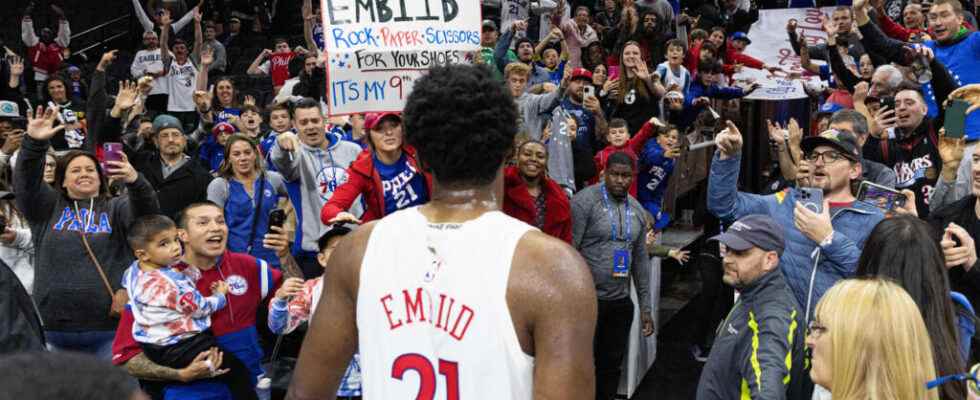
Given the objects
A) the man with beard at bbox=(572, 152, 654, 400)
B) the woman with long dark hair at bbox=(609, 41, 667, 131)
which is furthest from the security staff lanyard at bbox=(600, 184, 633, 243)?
the woman with long dark hair at bbox=(609, 41, 667, 131)

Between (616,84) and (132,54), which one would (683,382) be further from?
(132,54)

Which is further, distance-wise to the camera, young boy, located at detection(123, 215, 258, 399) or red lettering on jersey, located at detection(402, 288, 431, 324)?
young boy, located at detection(123, 215, 258, 399)

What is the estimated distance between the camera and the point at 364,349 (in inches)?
111

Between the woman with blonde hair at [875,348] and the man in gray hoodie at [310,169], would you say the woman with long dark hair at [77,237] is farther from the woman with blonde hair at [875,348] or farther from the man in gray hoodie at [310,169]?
the woman with blonde hair at [875,348]

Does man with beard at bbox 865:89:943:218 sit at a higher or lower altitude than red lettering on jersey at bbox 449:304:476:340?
lower

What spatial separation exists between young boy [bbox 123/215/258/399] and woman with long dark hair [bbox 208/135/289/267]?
6.24ft

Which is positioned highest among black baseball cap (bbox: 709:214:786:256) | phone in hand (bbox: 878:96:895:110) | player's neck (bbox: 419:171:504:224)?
player's neck (bbox: 419:171:504:224)

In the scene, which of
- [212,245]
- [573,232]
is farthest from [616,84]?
[212,245]

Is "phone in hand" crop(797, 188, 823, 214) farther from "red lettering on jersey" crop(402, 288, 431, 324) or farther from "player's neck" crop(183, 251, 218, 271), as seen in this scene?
"player's neck" crop(183, 251, 218, 271)

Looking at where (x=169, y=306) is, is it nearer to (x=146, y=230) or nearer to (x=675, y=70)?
(x=146, y=230)

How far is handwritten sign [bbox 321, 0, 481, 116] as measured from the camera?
6.22m

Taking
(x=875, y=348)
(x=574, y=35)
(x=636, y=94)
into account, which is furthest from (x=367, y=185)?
(x=574, y=35)

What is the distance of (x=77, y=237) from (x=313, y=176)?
178 centimetres

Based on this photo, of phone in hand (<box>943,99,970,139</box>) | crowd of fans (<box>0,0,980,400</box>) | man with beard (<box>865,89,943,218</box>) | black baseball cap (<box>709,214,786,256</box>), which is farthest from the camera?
man with beard (<box>865,89,943,218</box>)
